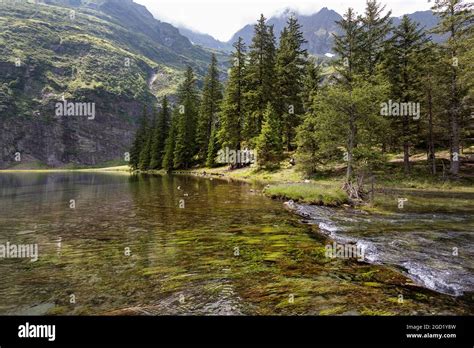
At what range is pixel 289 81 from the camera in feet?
190

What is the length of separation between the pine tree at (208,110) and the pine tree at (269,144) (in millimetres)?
22183

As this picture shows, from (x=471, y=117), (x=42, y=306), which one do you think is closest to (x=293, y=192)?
(x=42, y=306)

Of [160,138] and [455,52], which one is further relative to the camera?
[160,138]

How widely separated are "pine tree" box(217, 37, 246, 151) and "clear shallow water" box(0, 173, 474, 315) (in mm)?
42500

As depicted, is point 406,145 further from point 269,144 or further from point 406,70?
point 269,144

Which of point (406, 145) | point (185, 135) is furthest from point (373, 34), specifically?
point (185, 135)

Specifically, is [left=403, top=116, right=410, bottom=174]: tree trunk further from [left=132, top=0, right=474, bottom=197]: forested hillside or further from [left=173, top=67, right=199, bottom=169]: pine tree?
[left=173, top=67, right=199, bottom=169]: pine tree

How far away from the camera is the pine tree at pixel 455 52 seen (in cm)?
3750

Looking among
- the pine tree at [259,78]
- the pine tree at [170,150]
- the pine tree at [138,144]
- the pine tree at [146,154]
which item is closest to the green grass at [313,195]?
the pine tree at [259,78]

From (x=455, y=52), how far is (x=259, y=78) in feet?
94.5

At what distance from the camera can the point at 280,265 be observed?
10.8m

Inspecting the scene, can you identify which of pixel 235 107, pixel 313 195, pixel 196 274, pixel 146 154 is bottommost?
pixel 196 274

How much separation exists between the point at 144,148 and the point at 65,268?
81911mm

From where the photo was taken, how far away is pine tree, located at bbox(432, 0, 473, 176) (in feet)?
123
